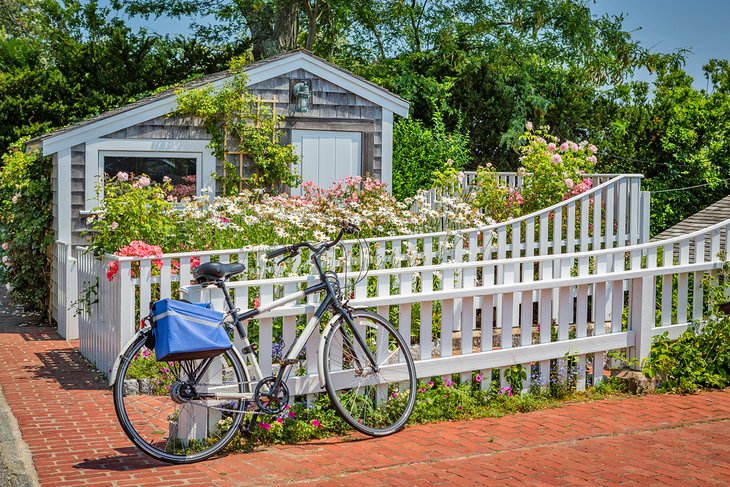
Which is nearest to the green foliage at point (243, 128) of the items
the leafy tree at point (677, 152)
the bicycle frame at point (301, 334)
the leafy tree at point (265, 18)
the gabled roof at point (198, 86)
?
the gabled roof at point (198, 86)

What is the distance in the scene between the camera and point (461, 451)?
6086 mm

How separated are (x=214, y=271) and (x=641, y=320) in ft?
12.0

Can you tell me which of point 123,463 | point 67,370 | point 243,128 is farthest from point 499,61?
point 123,463

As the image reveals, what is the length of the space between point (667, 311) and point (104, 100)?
14.1 meters

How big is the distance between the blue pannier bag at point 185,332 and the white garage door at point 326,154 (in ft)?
26.6

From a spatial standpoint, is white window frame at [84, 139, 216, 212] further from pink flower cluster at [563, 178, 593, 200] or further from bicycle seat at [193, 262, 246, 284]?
bicycle seat at [193, 262, 246, 284]

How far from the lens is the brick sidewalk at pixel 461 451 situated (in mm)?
5520

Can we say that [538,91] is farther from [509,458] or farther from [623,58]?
[509,458]

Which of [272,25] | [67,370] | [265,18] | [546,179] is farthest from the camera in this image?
[272,25]

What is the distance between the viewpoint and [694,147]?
1788 cm

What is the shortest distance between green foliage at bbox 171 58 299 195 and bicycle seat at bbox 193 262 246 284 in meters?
6.87

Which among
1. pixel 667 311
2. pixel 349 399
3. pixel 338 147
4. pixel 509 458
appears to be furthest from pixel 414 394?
pixel 338 147

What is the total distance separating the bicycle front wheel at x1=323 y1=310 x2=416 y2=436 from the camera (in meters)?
6.59

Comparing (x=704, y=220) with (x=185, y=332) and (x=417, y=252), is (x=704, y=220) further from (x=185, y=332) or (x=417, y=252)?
(x=185, y=332)
